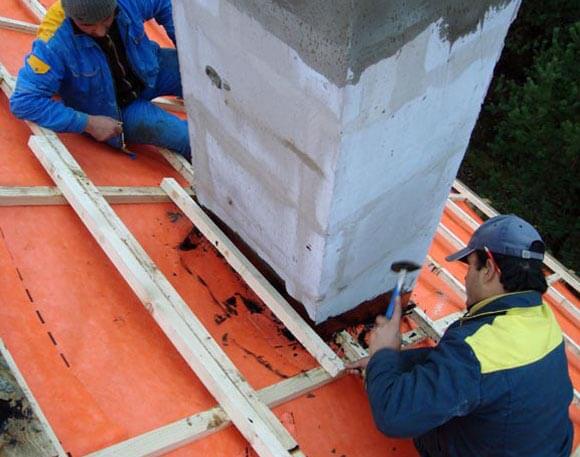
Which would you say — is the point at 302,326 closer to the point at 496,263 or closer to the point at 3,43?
the point at 496,263

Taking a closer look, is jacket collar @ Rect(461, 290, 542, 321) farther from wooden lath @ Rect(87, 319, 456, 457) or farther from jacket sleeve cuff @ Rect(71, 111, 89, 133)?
jacket sleeve cuff @ Rect(71, 111, 89, 133)

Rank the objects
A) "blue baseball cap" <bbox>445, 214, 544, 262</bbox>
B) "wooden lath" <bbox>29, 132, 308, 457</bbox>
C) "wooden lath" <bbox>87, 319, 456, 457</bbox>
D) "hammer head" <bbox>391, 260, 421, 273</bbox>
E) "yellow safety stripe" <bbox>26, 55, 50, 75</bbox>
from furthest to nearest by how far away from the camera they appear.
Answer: "yellow safety stripe" <bbox>26, 55, 50, 75</bbox> < "hammer head" <bbox>391, 260, 421, 273</bbox> < "blue baseball cap" <bbox>445, 214, 544, 262</bbox> < "wooden lath" <bbox>29, 132, 308, 457</bbox> < "wooden lath" <bbox>87, 319, 456, 457</bbox>

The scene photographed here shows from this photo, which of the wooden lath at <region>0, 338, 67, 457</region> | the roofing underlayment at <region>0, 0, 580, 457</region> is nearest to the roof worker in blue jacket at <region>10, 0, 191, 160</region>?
the roofing underlayment at <region>0, 0, 580, 457</region>

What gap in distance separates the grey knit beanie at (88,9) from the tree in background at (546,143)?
20.2 feet

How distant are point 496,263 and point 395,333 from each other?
0.50m

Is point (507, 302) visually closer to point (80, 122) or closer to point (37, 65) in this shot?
point (80, 122)

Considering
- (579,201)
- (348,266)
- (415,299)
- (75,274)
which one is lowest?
(579,201)

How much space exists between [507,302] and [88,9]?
2.42 metres

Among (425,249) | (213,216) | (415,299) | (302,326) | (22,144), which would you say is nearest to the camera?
(302,326)

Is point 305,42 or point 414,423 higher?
point 305,42

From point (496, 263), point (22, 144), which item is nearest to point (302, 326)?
point (496, 263)

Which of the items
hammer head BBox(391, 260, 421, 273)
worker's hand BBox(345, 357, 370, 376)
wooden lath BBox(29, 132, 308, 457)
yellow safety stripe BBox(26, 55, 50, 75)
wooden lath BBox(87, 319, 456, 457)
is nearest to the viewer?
wooden lath BBox(87, 319, 456, 457)

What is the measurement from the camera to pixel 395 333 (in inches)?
91.5

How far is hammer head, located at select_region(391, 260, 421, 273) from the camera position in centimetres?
257
